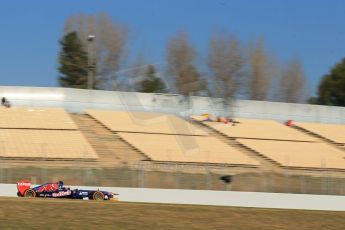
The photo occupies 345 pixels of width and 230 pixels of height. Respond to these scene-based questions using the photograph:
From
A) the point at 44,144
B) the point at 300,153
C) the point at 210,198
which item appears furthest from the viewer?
the point at 300,153

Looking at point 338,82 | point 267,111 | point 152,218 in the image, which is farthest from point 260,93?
point 152,218

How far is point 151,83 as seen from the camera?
A: 6462cm

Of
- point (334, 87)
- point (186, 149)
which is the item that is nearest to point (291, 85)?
point (334, 87)

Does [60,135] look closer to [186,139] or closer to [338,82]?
[186,139]

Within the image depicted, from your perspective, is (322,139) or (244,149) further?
(322,139)

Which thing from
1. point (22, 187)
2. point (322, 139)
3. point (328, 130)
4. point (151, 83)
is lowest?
point (22, 187)

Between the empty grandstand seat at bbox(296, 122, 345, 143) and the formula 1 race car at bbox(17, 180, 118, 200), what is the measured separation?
22733mm

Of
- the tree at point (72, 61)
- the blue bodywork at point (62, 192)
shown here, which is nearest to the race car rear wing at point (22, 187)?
the blue bodywork at point (62, 192)

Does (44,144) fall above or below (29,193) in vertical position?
above

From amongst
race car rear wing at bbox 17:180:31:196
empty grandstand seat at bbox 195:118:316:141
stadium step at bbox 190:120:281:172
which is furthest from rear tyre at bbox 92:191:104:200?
empty grandstand seat at bbox 195:118:316:141

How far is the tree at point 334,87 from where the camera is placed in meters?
66.4

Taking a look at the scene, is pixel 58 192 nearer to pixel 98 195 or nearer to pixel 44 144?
pixel 98 195

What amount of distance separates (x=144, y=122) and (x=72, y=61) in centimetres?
3261

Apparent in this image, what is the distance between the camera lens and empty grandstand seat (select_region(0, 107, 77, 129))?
32.2 metres
